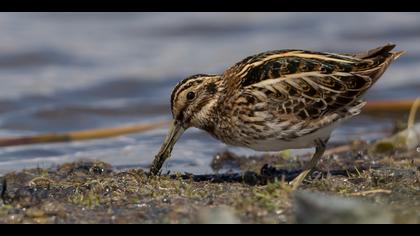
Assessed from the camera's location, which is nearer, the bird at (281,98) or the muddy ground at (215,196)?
the muddy ground at (215,196)

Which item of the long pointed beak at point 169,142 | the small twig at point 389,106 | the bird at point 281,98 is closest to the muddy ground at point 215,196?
the long pointed beak at point 169,142

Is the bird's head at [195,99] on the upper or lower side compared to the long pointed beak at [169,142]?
upper

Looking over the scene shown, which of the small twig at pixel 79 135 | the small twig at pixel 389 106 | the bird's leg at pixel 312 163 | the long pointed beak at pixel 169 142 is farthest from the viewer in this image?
the small twig at pixel 389 106

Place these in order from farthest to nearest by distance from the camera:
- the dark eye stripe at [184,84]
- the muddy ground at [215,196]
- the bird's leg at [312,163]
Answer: the dark eye stripe at [184,84] → the bird's leg at [312,163] → the muddy ground at [215,196]

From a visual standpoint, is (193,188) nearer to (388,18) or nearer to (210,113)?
(210,113)

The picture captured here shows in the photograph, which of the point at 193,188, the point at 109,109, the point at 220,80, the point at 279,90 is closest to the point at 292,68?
the point at 279,90

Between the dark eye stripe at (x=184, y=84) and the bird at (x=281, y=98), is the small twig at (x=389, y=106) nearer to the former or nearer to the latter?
the bird at (x=281, y=98)

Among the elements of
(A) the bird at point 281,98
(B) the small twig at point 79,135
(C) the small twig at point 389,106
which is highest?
(A) the bird at point 281,98
